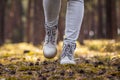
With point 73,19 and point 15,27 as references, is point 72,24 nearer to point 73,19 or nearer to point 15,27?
point 73,19

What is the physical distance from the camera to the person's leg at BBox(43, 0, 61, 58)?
3.93m

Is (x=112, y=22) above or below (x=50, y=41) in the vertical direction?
below

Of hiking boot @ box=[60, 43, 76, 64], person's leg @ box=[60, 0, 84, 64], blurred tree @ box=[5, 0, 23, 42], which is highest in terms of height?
person's leg @ box=[60, 0, 84, 64]

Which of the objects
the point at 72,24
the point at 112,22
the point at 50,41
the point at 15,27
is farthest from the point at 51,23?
the point at 15,27

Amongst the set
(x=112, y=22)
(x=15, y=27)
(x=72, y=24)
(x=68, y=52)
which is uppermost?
(x=72, y=24)

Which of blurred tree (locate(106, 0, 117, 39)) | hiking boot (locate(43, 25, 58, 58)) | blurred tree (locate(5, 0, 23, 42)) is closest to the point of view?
hiking boot (locate(43, 25, 58, 58))

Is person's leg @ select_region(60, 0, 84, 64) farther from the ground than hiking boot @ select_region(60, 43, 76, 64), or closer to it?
farther from the ground

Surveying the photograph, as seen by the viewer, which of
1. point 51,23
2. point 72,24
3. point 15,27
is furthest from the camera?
point 15,27

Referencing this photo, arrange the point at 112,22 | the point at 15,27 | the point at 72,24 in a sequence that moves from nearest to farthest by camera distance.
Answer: the point at 72,24
the point at 112,22
the point at 15,27

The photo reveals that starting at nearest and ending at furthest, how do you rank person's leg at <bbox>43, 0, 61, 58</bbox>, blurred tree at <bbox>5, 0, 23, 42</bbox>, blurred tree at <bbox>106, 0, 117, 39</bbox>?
person's leg at <bbox>43, 0, 61, 58</bbox>, blurred tree at <bbox>106, 0, 117, 39</bbox>, blurred tree at <bbox>5, 0, 23, 42</bbox>

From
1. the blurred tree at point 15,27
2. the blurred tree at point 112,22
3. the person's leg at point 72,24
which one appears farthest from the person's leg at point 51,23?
the blurred tree at point 15,27

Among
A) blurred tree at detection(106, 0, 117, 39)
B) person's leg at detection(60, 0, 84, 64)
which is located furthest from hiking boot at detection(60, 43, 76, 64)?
blurred tree at detection(106, 0, 117, 39)

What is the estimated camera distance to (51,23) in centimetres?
411

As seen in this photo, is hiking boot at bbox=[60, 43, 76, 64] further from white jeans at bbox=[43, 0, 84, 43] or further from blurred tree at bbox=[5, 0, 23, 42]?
blurred tree at bbox=[5, 0, 23, 42]
